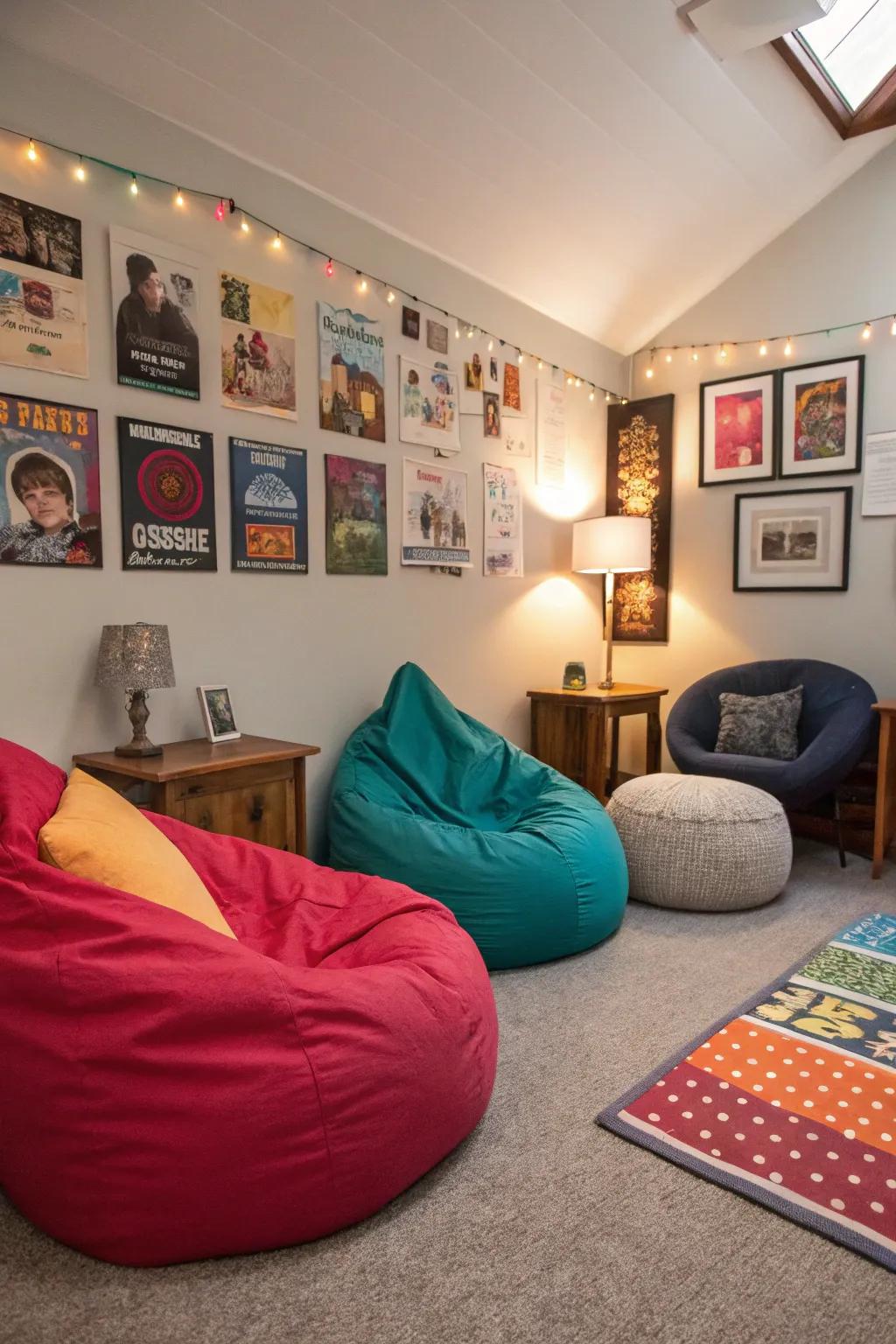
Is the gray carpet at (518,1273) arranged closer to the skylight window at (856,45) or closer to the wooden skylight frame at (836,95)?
the wooden skylight frame at (836,95)

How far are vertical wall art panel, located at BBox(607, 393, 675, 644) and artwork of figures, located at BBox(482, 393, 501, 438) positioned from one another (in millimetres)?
1075

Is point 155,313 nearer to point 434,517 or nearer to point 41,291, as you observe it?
point 41,291

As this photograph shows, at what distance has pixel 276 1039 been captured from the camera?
1.42 metres

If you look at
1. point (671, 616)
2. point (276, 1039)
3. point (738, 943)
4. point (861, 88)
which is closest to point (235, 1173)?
point (276, 1039)

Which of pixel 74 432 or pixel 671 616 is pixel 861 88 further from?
pixel 74 432

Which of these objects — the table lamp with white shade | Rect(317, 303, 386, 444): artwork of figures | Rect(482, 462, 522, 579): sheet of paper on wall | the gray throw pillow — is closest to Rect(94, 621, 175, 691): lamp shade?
Rect(317, 303, 386, 444): artwork of figures

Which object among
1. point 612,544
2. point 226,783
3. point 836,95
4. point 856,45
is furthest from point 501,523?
point 856,45

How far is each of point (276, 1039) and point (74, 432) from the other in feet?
6.17

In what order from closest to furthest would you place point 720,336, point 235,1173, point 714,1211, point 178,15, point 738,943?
point 235,1173
point 714,1211
point 178,15
point 738,943
point 720,336

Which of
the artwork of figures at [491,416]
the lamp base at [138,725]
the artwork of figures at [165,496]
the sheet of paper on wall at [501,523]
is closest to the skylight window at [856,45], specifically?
the artwork of figures at [491,416]

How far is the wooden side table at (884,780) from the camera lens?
3.44 m

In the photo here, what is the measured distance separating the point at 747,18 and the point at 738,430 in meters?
1.87

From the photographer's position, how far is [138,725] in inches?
97.0

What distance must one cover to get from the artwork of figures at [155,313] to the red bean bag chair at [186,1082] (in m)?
1.64
